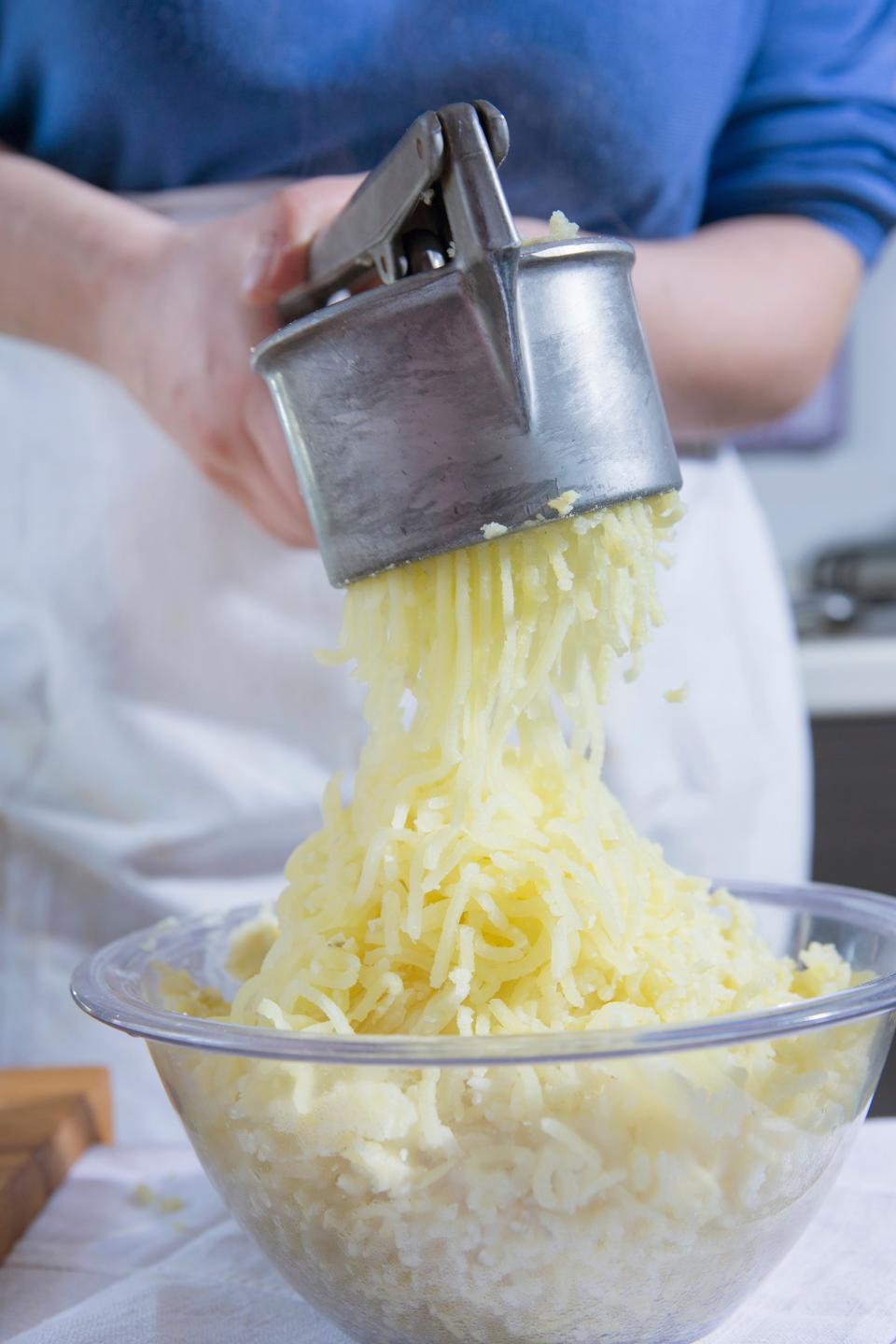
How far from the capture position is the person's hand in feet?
2.05

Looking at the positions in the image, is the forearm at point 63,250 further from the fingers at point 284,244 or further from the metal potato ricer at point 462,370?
the metal potato ricer at point 462,370

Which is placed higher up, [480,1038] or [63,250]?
[63,250]

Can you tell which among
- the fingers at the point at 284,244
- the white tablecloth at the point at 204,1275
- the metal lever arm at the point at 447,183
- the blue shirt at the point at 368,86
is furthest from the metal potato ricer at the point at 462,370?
the blue shirt at the point at 368,86

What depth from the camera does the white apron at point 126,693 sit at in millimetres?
1001

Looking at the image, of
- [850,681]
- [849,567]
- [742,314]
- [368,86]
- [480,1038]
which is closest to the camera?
[480,1038]

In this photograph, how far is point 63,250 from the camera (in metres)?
0.88

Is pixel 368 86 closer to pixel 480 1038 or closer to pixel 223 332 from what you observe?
pixel 223 332

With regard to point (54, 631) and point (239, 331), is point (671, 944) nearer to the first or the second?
point (239, 331)

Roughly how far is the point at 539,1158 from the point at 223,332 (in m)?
0.47

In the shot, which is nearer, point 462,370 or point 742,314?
point 462,370

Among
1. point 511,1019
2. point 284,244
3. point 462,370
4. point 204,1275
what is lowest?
point 204,1275

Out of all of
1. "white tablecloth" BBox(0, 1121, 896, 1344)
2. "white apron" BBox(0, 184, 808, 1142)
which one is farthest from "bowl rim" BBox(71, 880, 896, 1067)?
"white apron" BBox(0, 184, 808, 1142)

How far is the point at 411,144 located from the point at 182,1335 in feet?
1.48

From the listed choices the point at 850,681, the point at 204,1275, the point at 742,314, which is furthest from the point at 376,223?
the point at 850,681
